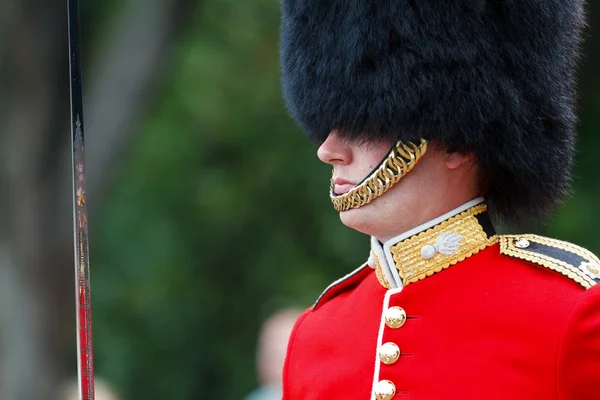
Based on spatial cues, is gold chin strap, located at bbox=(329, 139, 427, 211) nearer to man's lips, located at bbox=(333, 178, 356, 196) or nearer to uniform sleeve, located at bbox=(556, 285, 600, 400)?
Result: man's lips, located at bbox=(333, 178, 356, 196)

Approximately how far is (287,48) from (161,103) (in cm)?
576

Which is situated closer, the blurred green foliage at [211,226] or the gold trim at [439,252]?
the gold trim at [439,252]

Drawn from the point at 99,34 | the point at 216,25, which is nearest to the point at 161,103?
the point at 216,25

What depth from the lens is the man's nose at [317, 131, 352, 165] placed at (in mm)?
2729

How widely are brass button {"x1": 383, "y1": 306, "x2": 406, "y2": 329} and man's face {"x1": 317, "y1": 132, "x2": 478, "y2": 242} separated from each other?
169 millimetres

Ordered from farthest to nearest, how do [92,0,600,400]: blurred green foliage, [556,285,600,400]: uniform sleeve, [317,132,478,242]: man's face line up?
1. [92,0,600,400]: blurred green foliage
2. [317,132,478,242]: man's face
3. [556,285,600,400]: uniform sleeve

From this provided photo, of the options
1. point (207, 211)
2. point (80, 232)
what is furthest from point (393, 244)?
point (207, 211)

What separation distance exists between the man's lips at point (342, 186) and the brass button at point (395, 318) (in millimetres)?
291

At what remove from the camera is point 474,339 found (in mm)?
2561

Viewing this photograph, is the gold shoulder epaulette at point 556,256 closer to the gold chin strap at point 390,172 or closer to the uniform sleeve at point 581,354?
the uniform sleeve at point 581,354

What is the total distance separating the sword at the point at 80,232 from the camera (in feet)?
7.86

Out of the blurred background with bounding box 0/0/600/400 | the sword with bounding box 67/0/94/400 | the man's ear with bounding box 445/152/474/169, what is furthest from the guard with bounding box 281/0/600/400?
the blurred background with bounding box 0/0/600/400

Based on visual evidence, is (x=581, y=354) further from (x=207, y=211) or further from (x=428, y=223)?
(x=207, y=211)

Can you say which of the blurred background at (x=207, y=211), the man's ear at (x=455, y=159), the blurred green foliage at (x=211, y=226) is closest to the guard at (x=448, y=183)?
the man's ear at (x=455, y=159)
